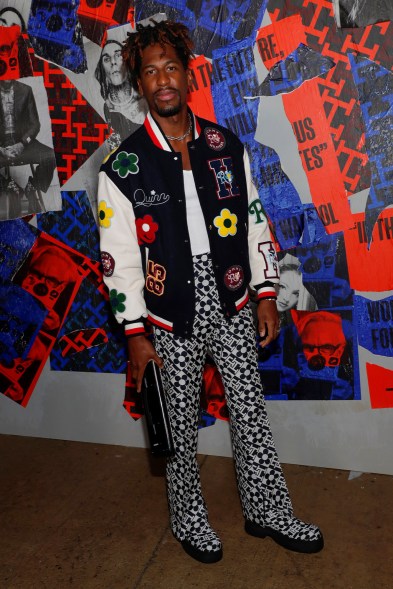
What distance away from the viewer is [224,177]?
2.68 metres

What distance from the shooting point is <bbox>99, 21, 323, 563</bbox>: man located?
8.50ft

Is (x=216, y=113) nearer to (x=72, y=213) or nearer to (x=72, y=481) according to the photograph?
(x=72, y=213)

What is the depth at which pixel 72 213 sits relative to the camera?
3.63 m

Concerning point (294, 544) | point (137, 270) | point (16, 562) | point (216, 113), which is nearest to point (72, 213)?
point (216, 113)

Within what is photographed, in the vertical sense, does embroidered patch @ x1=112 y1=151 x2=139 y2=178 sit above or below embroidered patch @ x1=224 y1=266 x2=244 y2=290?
above

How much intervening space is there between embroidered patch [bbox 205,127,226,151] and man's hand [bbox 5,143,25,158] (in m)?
1.33

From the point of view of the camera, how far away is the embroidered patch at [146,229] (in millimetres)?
2602

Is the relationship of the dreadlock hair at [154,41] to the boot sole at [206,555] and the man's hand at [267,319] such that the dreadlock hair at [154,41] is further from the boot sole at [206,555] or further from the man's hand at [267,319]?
the boot sole at [206,555]

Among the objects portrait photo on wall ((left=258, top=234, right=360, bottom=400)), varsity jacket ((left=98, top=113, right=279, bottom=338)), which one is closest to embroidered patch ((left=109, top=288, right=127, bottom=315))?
varsity jacket ((left=98, top=113, right=279, bottom=338))

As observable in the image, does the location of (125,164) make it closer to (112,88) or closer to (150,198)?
(150,198)

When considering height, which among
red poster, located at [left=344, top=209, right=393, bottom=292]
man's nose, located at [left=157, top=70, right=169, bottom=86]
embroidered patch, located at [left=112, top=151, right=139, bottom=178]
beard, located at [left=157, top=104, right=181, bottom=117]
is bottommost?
red poster, located at [left=344, top=209, right=393, bottom=292]

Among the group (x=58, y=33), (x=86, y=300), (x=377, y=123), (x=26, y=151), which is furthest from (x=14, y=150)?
(x=377, y=123)

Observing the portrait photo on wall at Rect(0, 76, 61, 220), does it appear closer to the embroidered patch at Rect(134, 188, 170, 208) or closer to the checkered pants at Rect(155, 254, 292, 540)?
the embroidered patch at Rect(134, 188, 170, 208)

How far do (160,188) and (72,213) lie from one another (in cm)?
115
